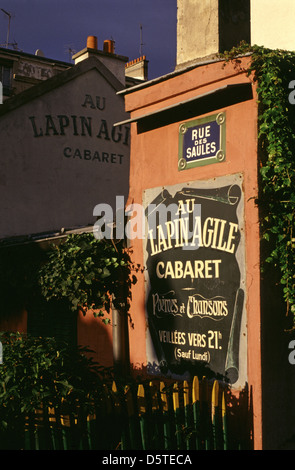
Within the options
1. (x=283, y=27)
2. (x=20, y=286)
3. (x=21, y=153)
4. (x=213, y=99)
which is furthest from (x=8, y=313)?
(x=283, y=27)

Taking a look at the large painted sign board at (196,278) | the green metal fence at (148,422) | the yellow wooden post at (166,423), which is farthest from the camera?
the large painted sign board at (196,278)

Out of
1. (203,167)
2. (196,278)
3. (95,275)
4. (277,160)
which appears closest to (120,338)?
(95,275)

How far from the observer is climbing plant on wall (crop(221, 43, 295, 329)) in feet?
20.6

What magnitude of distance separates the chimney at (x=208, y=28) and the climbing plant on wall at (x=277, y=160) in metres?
1.22

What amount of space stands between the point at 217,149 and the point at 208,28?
6.67 feet

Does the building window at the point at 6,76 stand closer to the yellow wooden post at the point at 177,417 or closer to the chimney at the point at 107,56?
the chimney at the point at 107,56

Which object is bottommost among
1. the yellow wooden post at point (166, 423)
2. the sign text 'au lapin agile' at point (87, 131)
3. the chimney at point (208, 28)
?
the yellow wooden post at point (166, 423)

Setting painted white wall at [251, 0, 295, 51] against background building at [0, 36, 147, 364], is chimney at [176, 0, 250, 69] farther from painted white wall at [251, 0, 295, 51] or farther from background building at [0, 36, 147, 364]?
background building at [0, 36, 147, 364]

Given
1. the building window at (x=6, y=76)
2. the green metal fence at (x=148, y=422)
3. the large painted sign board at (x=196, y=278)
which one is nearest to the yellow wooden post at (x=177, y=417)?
the green metal fence at (x=148, y=422)

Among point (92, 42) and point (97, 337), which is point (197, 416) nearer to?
point (97, 337)

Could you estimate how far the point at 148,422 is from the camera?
6.11 metres

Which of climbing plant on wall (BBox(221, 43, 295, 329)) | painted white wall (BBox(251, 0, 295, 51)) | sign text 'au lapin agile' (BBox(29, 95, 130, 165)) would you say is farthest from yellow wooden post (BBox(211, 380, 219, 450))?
sign text 'au lapin agile' (BBox(29, 95, 130, 165))

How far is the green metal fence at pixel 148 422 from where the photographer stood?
5562mm

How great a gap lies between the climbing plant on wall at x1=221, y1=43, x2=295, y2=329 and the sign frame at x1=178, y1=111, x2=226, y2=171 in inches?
23.2
